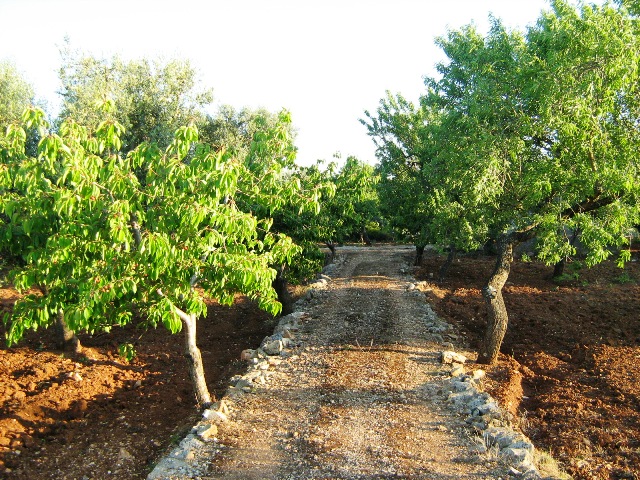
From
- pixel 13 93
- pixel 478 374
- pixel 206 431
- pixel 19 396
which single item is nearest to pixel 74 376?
pixel 19 396

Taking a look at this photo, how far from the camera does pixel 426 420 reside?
8.51 meters

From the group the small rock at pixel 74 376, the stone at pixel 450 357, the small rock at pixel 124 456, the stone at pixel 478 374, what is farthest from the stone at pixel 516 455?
the small rock at pixel 74 376

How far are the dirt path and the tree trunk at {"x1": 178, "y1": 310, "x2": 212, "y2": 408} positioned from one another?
0.70m

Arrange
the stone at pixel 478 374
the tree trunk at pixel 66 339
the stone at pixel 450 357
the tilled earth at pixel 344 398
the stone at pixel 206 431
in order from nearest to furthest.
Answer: the tilled earth at pixel 344 398 → the stone at pixel 206 431 → the stone at pixel 478 374 → the stone at pixel 450 357 → the tree trunk at pixel 66 339

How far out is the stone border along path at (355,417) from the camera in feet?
23.1

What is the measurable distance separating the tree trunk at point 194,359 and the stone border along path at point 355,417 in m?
0.47

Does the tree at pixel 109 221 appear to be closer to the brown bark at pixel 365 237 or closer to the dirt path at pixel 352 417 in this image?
the dirt path at pixel 352 417

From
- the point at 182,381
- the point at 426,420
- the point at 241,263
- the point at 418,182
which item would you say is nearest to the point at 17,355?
the point at 182,381

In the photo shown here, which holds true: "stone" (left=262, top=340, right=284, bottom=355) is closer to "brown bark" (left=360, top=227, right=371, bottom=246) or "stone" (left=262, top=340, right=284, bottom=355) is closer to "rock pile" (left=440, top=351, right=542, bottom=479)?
"rock pile" (left=440, top=351, right=542, bottom=479)

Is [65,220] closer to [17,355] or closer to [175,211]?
[175,211]

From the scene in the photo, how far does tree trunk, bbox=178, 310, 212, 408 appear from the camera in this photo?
9.12m

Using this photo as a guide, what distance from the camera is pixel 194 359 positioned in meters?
9.31

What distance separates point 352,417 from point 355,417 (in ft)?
0.17

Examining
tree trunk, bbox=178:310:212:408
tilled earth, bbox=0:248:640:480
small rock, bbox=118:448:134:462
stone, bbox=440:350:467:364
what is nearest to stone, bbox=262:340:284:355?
tilled earth, bbox=0:248:640:480
